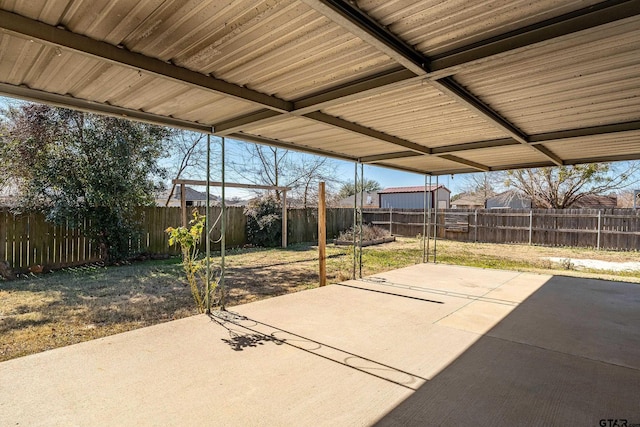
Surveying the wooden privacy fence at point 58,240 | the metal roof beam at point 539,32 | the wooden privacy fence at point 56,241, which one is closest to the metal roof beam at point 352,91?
the metal roof beam at point 539,32

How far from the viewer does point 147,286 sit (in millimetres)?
→ 5656

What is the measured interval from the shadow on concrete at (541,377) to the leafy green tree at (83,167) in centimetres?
734

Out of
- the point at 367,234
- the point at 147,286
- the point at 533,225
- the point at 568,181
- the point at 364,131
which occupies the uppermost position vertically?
the point at 568,181

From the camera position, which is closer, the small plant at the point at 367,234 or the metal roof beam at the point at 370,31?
the metal roof beam at the point at 370,31

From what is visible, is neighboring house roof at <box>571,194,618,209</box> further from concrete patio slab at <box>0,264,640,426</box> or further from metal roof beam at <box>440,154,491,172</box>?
concrete patio slab at <box>0,264,640,426</box>

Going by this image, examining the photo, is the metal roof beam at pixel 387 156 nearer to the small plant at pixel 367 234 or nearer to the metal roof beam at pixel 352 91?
the metal roof beam at pixel 352 91

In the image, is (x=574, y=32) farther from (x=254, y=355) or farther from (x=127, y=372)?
(x=127, y=372)

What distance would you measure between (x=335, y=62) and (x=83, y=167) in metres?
6.78

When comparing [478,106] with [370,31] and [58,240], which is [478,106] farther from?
[58,240]

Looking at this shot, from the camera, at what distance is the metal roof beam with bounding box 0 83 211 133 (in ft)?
8.70

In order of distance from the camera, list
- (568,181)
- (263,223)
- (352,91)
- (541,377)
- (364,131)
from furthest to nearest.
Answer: (568,181) → (263,223) → (364,131) → (352,91) → (541,377)

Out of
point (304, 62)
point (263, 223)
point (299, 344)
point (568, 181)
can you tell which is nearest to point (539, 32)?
point (304, 62)

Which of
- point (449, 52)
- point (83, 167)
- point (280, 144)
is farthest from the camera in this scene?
point (83, 167)

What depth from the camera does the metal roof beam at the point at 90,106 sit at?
2650 millimetres
